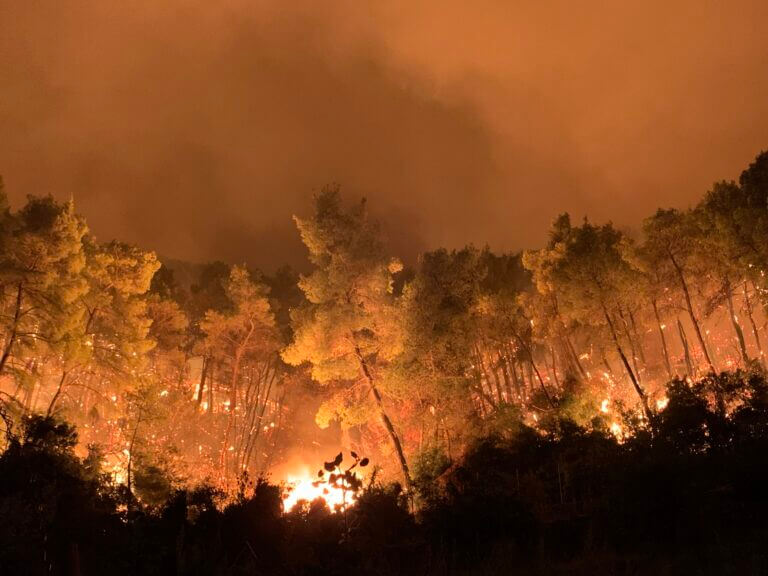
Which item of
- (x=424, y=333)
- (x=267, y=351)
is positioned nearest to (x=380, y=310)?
(x=424, y=333)

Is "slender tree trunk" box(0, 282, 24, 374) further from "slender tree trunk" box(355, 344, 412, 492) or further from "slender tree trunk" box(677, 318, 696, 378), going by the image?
"slender tree trunk" box(677, 318, 696, 378)

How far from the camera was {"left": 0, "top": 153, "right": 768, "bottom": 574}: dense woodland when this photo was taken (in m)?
10.3

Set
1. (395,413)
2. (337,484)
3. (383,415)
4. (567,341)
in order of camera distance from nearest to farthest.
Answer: (337,484) → (383,415) → (395,413) → (567,341)

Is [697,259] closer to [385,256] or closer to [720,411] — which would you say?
[720,411]

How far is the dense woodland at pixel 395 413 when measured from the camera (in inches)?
406

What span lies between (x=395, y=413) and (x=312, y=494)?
7756mm

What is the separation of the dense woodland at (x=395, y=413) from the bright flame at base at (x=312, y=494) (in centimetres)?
52

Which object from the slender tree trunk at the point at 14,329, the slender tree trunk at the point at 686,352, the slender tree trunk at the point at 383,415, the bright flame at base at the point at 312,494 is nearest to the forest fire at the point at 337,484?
the bright flame at base at the point at 312,494

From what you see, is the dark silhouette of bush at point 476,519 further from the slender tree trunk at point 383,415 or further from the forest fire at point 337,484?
the slender tree trunk at point 383,415

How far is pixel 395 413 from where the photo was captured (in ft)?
72.7

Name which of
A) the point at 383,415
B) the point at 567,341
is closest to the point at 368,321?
the point at 383,415

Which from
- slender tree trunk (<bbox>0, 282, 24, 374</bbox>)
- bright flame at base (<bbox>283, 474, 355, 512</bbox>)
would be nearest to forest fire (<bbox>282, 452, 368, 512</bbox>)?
bright flame at base (<bbox>283, 474, 355, 512</bbox>)

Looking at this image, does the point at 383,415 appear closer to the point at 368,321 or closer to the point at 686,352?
the point at 368,321

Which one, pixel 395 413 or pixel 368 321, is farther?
pixel 395 413
